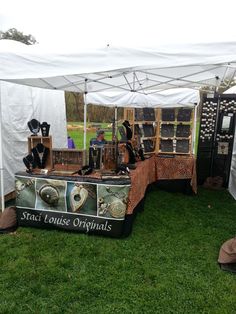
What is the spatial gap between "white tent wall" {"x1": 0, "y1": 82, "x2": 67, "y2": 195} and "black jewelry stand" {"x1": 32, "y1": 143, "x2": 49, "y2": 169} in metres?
0.90

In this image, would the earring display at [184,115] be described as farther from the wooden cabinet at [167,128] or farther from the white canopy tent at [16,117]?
the white canopy tent at [16,117]

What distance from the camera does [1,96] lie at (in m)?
3.81

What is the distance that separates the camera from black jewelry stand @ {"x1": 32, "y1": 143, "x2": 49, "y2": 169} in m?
3.23

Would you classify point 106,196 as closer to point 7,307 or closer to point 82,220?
point 82,220

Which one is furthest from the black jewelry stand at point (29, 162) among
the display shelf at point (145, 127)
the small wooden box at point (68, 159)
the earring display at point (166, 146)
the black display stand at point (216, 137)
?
the black display stand at point (216, 137)

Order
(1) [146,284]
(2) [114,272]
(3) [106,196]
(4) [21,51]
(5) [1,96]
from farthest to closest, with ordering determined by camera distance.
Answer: (5) [1,96] < (3) [106,196] < (4) [21,51] < (2) [114,272] < (1) [146,284]

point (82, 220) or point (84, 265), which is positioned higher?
point (82, 220)

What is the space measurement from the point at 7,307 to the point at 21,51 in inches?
80.8

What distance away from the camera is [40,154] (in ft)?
10.7

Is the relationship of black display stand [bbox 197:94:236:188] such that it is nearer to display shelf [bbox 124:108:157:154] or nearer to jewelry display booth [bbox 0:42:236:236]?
jewelry display booth [bbox 0:42:236:236]

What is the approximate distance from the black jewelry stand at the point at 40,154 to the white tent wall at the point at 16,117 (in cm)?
90

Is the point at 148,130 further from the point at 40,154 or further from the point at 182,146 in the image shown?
the point at 40,154

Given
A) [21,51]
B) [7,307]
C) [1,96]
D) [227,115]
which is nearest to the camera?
[7,307]

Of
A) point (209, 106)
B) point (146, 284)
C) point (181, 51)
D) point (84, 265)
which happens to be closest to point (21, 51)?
point (181, 51)
